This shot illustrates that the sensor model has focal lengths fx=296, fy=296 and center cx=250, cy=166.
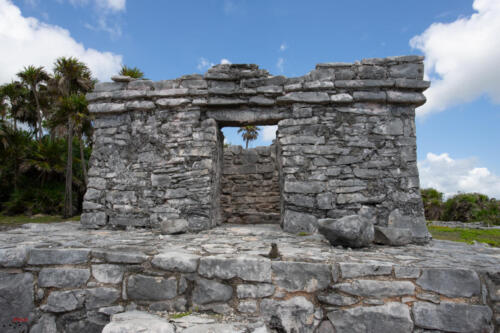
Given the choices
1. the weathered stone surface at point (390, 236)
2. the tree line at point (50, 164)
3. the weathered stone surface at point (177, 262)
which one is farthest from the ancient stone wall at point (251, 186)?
the tree line at point (50, 164)

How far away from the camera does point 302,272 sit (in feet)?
9.21

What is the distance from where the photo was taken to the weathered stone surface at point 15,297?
308 centimetres

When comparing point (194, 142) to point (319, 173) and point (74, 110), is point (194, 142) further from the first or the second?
point (74, 110)

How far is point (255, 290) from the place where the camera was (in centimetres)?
282

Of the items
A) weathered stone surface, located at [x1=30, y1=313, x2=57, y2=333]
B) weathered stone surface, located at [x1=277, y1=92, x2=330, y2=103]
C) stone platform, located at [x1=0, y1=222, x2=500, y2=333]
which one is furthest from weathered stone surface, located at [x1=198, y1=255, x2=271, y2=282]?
weathered stone surface, located at [x1=277, y1=92, x2=330, y2=103]

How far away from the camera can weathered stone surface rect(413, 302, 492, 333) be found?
2.63 m

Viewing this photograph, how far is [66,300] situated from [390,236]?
388 cm

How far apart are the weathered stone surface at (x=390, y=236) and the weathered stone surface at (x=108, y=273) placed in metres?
3.16

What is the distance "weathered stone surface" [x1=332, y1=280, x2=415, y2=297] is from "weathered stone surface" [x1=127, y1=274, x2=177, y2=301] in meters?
1.62

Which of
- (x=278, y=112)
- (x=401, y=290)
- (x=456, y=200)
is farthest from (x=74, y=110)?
(x=456, y=200)

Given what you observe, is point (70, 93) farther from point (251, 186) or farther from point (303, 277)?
point (303, 277)

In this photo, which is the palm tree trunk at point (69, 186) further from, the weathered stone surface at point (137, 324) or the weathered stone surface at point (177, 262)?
the weathered stone surface at point (137, 324)

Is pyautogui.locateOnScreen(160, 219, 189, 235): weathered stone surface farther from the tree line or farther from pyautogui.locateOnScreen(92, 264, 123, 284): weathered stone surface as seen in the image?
the tree line

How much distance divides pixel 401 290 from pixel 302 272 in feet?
3.02
